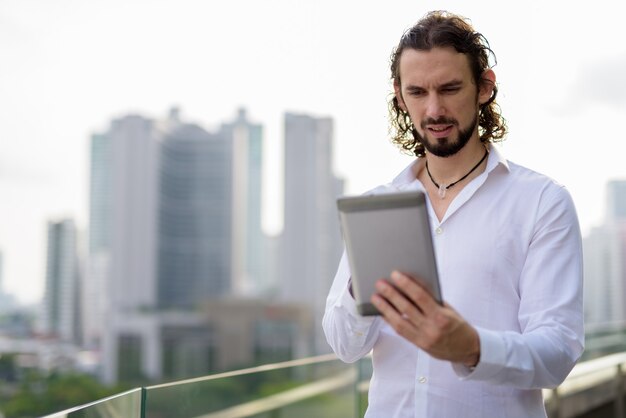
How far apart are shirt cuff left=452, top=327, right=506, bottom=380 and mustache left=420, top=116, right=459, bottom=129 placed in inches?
13.5

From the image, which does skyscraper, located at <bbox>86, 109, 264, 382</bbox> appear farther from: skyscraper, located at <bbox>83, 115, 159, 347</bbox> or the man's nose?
the man's nose

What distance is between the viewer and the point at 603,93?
4056 cm

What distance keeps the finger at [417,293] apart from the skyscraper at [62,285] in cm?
6798

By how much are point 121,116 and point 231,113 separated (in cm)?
1066

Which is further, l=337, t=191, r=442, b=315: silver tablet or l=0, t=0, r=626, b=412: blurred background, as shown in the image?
l=0, t=0, r=626, b=412: blurred background

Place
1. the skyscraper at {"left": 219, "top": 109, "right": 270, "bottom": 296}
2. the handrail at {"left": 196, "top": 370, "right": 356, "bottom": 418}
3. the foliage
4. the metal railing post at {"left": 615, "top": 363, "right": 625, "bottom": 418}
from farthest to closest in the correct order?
the skyscraper at {"left": 219, "top": 109, "right": 270, "bottom": 296}
the foliage
the metal railing post at {"left": 615, "top": 363, "right": 625, "bottom": 418}
the handrail at {"left": 196, "top": 370, "right": 356, "bottom": 418}

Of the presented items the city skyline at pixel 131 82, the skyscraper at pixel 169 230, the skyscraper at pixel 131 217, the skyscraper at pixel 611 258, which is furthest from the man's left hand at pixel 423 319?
the skyscraper at pixel 131 217

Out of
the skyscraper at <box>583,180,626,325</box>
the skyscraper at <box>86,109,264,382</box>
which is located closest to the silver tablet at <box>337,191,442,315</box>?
the skyscraper at <box>583,180,626,325</box>

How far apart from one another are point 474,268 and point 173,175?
186ft

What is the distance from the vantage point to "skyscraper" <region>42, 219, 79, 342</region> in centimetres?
6662

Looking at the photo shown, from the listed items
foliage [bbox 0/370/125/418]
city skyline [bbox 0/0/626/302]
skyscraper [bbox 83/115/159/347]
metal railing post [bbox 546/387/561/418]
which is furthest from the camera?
city skyline [bbox 0/0/626/302]

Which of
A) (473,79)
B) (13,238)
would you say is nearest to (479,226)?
(473,79)

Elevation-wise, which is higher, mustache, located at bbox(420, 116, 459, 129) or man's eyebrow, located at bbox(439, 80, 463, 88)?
man's eyebrow, located at bbox(439, 80, 463, 88)

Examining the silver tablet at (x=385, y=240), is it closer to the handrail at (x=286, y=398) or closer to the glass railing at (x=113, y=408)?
the glass railing at (x=113, y=408)
